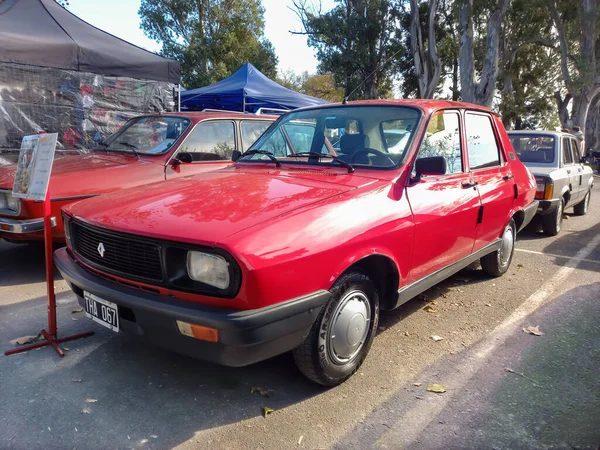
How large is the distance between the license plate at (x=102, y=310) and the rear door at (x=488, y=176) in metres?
2.88

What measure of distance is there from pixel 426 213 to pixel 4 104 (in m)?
7.40

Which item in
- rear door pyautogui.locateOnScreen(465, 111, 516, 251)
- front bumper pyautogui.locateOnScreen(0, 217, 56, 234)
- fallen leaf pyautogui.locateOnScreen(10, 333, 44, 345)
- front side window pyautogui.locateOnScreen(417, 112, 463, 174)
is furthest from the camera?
front bumper pyautogui.locateOnScreen(0, 217, 56, 234)

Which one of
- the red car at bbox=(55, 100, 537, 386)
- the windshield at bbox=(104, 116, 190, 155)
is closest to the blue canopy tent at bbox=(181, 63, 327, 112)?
the windshield at bbox=(104, 116, 190, 155)

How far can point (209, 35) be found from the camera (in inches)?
1062

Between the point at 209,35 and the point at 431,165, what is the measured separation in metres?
27.1

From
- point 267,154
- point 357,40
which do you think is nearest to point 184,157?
point 267,154

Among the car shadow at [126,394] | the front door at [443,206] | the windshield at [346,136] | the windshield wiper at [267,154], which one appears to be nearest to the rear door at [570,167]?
the front door at [443,206]

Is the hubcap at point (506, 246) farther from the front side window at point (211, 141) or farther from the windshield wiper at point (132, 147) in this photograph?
the windshield wiper at point (132, 147)

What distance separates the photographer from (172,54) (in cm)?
2767

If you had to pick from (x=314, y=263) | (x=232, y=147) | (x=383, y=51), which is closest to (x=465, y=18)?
(x=383, y=51)

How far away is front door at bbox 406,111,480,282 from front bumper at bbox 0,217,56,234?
3.45 metres

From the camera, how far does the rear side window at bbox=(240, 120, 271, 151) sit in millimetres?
5918

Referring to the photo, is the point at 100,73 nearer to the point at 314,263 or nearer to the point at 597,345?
the point at 314,263

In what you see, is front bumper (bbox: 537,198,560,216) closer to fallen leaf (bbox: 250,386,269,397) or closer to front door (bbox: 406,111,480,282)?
front door (bbox: 406,111,480,282)
